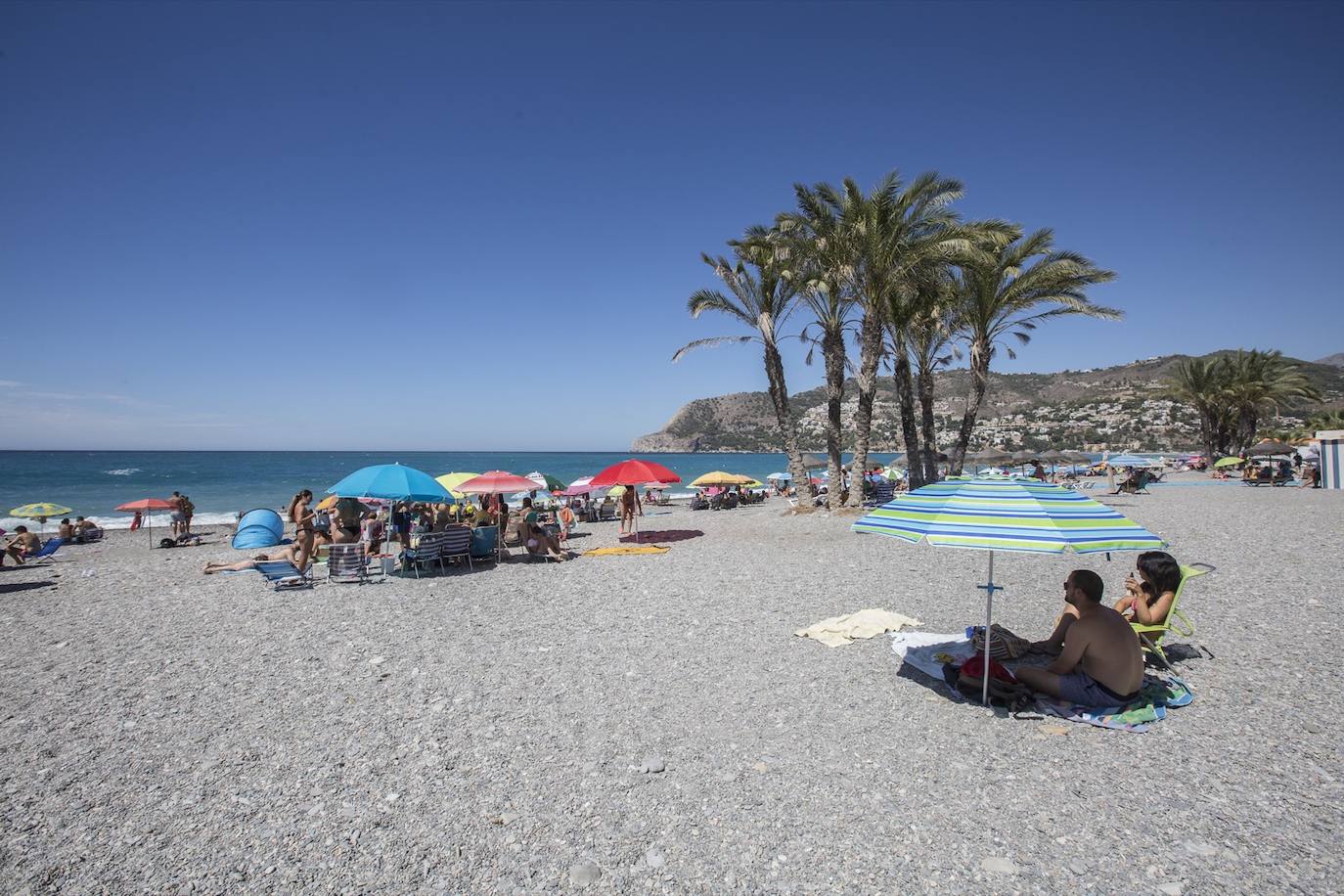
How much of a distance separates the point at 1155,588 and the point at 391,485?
1020 cm

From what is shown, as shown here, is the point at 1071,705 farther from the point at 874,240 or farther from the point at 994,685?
the point at 874,240

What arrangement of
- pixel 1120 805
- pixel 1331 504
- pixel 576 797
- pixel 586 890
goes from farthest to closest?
pixel 1331 504 < pixel 576 797 < pixel 1120 805 < pixel 586 890

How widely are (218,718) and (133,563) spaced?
473 inches

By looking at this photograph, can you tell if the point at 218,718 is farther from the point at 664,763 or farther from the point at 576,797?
the point at 664,763

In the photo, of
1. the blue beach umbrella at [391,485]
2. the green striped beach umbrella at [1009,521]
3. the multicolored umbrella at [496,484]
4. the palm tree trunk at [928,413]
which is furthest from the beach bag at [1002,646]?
the palm tree trunk at [928,413]

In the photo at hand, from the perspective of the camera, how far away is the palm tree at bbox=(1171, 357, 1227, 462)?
41.6 metres

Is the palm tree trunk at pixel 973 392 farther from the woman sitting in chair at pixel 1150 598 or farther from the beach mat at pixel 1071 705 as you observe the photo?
the beach mat at pixel 1071 705

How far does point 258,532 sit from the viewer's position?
50.1ft

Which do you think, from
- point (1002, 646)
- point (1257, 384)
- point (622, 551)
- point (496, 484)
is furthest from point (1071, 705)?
point (1257, 384)

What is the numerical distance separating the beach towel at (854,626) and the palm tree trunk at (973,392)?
45.3ft

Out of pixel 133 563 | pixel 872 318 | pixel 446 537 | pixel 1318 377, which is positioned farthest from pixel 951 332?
pixel 1318 377

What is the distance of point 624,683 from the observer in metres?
5.49

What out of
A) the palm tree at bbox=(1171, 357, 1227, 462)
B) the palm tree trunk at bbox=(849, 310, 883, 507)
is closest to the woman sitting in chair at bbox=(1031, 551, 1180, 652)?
the palm tree trunk at bbox=(849, 310, 883, 507)

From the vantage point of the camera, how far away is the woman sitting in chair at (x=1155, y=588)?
5188 millimetres
